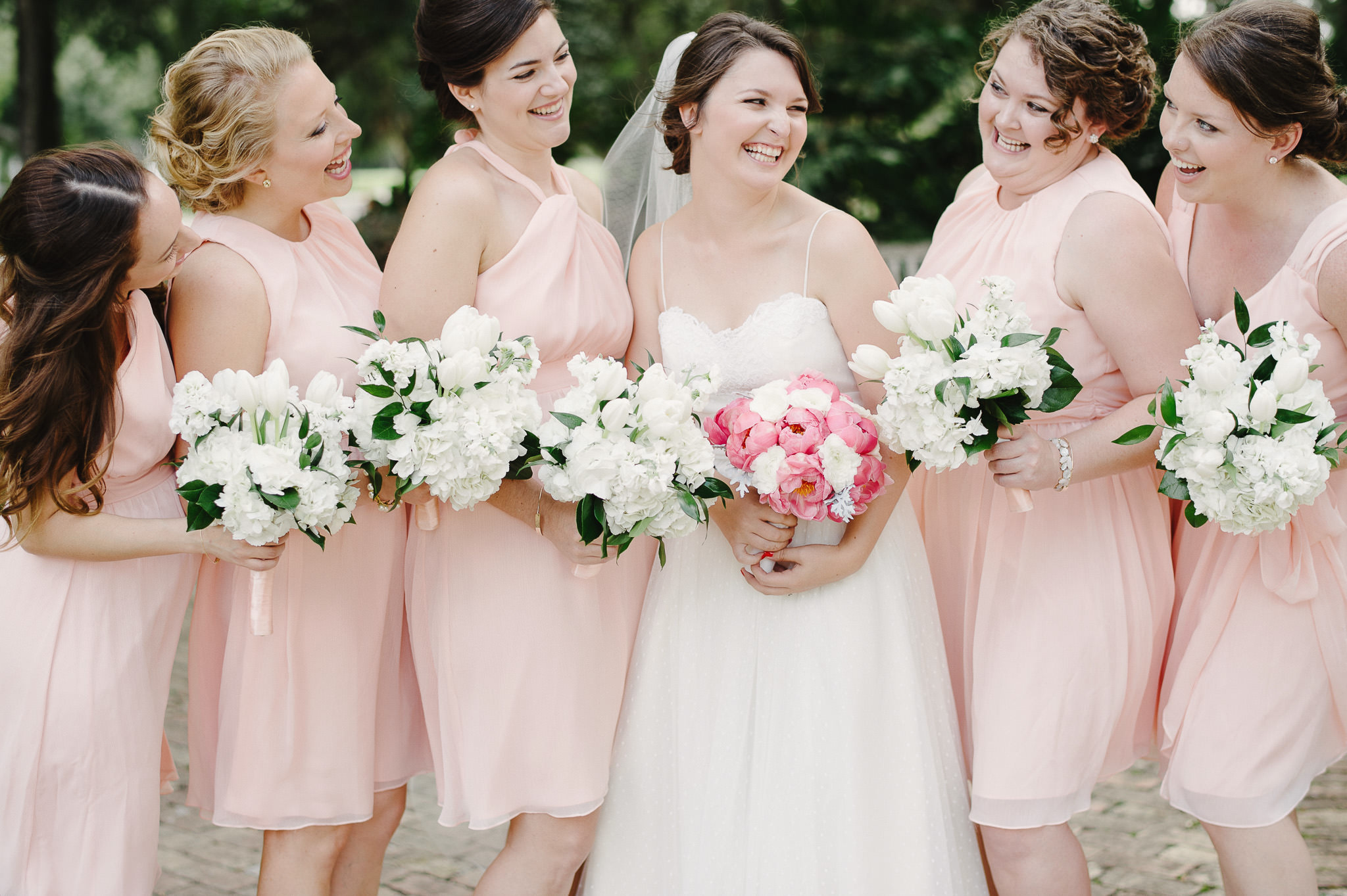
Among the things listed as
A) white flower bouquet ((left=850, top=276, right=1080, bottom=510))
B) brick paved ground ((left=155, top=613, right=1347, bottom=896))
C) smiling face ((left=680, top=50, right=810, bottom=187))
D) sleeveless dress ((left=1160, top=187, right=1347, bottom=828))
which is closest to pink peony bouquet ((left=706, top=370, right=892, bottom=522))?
white flower bouquet ((left=850, top=276, right=1080, bottom=510))

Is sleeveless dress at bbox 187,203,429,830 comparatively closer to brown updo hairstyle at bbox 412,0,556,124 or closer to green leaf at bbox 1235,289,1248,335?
brown updo hairstyle at bbox 412,0,556,124

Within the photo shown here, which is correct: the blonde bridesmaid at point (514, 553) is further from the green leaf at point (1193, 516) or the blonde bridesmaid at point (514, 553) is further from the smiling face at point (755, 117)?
the green leaf at point (1193, 516)

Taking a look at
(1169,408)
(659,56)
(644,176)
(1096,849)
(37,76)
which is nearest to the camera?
(1169,408)

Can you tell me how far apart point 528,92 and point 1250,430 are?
84.6 inches

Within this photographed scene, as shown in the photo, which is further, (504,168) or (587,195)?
(587,195)

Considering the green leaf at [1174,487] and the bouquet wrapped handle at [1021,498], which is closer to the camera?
the green leaf at [1174,487]

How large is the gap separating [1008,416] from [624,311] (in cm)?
122

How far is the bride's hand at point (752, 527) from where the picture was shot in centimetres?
336

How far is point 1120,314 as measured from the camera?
3219 millimetres

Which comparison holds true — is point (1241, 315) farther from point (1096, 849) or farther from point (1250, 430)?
point (1096, 849)

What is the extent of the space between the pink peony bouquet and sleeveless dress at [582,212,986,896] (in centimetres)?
32

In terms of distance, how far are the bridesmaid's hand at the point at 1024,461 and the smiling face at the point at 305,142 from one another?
205 centimetres

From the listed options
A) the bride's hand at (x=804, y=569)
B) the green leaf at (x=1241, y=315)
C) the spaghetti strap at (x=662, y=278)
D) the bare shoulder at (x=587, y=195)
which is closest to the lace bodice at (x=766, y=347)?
the spaghetti strap at (x=662, y=278)

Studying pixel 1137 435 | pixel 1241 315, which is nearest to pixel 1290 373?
pixel 1241 315
